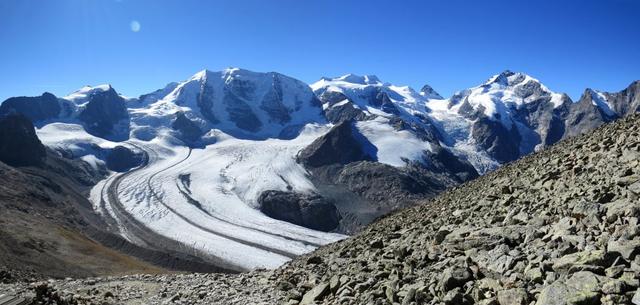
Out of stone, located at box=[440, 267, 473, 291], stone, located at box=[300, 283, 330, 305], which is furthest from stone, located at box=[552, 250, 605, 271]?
stone, located at box=[300, 283, 330, 305]

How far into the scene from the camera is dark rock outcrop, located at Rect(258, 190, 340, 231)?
561ft

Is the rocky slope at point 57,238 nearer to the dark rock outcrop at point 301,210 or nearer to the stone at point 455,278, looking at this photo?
the stone at point 455,278

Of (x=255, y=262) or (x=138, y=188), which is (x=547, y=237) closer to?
(x=255, y=262)

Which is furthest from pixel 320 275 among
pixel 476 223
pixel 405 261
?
pixel 476 223

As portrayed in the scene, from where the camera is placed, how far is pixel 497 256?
1661 cm

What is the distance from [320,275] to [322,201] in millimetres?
156622

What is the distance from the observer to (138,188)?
188625 mm

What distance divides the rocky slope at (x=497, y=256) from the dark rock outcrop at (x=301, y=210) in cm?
13812

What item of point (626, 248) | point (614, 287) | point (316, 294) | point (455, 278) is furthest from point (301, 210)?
point (614, 287)

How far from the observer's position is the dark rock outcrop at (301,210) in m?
171

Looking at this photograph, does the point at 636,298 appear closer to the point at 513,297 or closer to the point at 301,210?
the point at 513,297

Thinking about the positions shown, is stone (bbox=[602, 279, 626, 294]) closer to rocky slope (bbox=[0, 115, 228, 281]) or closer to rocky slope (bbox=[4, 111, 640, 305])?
rocky slope (bbox=[4, 111, 640, 305])

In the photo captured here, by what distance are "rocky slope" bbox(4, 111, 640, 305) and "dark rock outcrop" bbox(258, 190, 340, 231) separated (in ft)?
453

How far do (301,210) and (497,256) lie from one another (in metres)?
159
